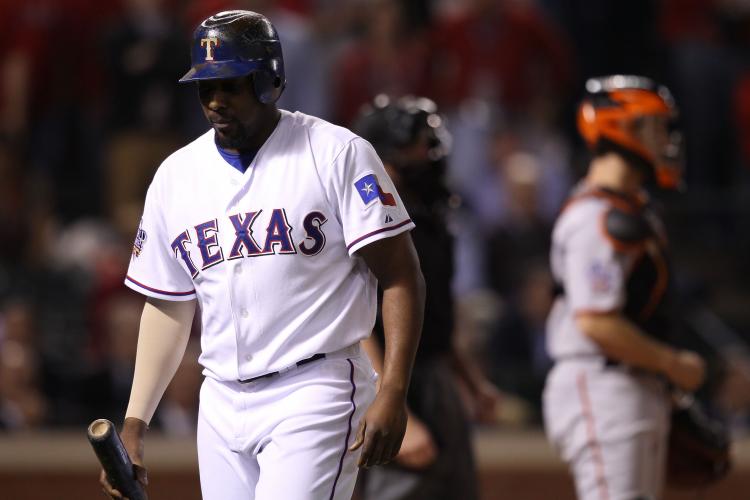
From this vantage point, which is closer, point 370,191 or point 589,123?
point 370,191

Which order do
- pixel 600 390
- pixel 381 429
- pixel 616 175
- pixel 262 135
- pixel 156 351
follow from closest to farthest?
pixel 381 429, pixel 262 135, pixel 156 351, pixel 600 390, pixel 616 175

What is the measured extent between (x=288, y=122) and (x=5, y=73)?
21.4 feet

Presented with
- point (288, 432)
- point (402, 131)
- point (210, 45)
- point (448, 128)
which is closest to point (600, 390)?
point (402, 131)

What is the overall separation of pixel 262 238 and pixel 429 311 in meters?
1.52

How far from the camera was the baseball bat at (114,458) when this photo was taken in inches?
141

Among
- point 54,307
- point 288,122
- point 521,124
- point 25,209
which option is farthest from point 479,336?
point 288,122

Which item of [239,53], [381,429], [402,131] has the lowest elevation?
[381,429]

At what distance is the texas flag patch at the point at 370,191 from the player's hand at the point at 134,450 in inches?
35.9

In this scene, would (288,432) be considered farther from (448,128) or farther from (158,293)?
(448,128)

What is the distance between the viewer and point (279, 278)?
3.71 meters

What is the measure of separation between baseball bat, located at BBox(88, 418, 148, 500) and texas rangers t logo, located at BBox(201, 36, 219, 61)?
1.01 metres

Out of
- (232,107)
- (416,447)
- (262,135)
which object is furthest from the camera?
(416,447)

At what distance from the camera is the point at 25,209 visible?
9695mm

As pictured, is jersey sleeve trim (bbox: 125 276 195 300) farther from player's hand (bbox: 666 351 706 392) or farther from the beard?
player's hand (bbox: 666 351 706 392)
